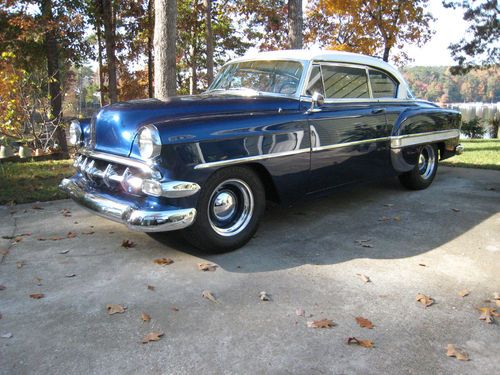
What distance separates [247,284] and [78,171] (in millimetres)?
2183

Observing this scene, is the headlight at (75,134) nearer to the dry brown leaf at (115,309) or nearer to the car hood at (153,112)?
the car hood at (153,112)

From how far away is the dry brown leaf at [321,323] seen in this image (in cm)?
279

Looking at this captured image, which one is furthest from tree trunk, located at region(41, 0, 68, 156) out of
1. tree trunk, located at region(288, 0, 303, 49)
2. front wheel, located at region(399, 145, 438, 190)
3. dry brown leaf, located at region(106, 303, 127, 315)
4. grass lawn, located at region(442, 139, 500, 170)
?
dry brown leaf, located at region(106, 303, 127, 315)

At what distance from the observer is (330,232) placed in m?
4.61

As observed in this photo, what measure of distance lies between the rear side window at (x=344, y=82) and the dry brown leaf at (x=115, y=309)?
10.0ft

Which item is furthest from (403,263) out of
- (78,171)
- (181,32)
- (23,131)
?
(181,32)

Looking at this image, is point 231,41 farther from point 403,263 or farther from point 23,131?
point 403,263

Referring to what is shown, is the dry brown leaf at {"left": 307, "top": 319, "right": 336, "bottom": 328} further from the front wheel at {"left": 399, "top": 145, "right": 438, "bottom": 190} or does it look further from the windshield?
the front wheel at {"left": 399, "top": 145, "right": 438, "bottom": 190}

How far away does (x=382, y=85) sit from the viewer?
5.75 m

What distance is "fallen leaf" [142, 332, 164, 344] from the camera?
261 centimetres

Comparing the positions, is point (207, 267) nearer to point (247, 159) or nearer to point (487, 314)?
point (247, 159)

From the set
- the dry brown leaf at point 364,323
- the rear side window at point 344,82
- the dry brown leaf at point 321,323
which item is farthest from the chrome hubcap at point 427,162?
the dry brown leaf at point 321,323

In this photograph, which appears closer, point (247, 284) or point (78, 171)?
point (247, 284)

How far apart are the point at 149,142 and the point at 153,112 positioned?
351 millimetres
